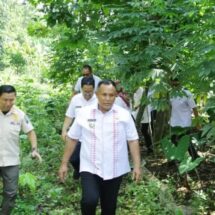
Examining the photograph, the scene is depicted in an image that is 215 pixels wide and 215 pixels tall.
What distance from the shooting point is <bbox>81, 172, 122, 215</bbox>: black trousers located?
4270mm

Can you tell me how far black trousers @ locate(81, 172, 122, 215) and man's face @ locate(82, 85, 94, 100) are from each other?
6.53 ft

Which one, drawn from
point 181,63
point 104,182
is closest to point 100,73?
point 181,63

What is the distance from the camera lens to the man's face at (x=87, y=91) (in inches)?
244

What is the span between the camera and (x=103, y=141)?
14.3ft

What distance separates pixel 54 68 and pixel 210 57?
11.4 m

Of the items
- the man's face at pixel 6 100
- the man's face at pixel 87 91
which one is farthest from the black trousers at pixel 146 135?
the man's face at pixel 6 100

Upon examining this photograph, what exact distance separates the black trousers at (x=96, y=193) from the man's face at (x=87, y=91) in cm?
199

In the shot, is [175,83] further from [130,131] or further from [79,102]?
[130,131]

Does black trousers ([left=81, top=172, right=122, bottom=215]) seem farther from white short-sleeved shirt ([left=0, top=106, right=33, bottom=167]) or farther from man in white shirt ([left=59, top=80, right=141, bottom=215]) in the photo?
white short-sleeved shirt ([left=0, top=106, right=33, bottom=167])

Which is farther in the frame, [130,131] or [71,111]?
[71,111]

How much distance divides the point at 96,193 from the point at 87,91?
87.9 inches

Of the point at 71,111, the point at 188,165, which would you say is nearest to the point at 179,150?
the point at 188,165

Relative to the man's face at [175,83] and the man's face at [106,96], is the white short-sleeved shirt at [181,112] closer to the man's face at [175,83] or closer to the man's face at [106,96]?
the man's face at [175,83]

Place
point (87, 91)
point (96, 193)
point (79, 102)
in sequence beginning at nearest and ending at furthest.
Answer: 1. point (96, 193)
2. point (87, 91)
3. point (79, 102)
